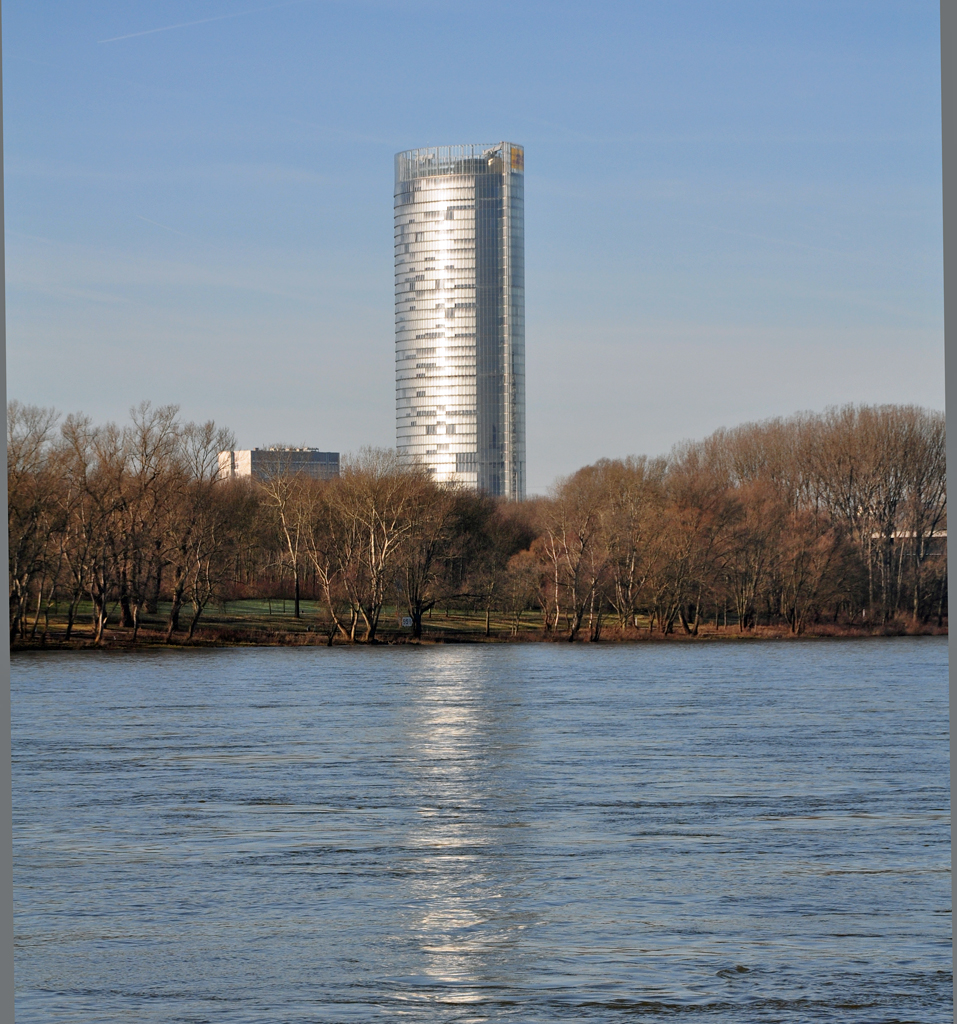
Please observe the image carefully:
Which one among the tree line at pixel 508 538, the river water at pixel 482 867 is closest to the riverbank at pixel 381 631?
the tree line at pixel 508 538

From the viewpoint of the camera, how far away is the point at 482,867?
15.0 metres

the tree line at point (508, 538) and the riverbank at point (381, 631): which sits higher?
the tree line at point (508, 538)

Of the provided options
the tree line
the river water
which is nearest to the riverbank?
the tree line

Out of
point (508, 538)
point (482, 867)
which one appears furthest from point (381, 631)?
point (482, 867)

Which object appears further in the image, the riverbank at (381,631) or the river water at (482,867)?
the riverbank at (381,631)

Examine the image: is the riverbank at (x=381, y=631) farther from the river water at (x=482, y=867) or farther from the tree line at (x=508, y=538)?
the river water at (x=482, y=867)

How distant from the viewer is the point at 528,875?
14.5m

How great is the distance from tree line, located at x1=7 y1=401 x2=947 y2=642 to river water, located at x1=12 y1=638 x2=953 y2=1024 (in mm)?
35457

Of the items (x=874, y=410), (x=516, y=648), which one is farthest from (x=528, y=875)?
(x=874, y=410)

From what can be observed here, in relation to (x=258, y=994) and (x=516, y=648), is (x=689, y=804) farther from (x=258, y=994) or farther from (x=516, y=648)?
(x=516, y=648)

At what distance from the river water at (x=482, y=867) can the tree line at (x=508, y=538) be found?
116ft

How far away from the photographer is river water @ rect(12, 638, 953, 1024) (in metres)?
10.2

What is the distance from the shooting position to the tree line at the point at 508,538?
6925 cm

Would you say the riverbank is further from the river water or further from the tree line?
the river water
